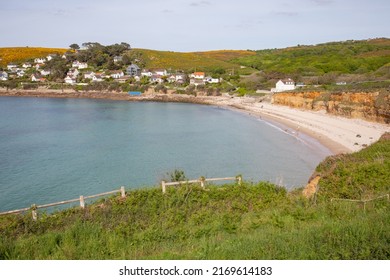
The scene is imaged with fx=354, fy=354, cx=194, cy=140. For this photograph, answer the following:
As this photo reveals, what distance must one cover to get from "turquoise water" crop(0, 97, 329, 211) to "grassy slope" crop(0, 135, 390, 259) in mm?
8201

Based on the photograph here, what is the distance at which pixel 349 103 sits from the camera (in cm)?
3619

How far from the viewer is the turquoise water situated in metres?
19.2

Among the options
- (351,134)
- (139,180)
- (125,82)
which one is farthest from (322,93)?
(125,82)

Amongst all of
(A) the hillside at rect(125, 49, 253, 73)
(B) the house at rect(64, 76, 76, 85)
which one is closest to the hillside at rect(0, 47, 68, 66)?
(A) the hillside at rect(125, 49, 253, 73)

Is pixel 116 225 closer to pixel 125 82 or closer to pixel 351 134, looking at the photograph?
pixel 351 134

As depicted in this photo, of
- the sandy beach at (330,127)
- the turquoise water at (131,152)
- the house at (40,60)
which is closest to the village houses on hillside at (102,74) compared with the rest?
the house at (40,60)

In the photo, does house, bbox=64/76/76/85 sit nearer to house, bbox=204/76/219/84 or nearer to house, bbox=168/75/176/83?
house, bbox=168/75/176/83

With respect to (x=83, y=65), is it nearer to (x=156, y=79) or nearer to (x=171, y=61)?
(x=171, y=61)

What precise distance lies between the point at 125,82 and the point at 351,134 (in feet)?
194

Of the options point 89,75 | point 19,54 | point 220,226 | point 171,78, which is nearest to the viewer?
point 220,226

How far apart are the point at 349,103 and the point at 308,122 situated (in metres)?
4.56

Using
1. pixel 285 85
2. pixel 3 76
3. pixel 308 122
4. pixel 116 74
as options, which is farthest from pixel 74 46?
pixel 308 122

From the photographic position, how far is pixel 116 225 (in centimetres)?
819

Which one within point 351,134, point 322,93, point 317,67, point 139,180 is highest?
point 317,67
